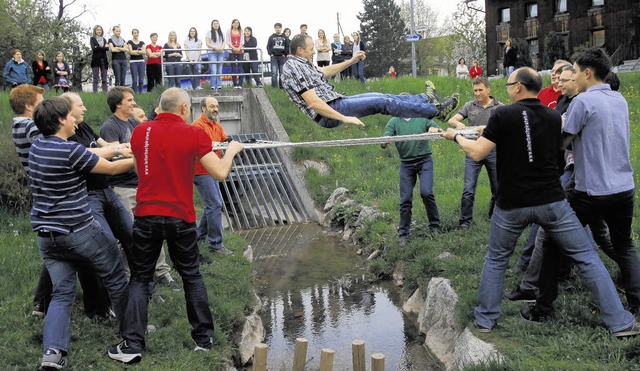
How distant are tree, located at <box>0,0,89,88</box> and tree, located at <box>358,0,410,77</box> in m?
29.0

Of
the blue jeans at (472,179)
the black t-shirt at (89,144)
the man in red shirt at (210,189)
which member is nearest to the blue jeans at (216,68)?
the man in red shirt at (210,189)

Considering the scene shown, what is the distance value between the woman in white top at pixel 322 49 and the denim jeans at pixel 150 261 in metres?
13.2

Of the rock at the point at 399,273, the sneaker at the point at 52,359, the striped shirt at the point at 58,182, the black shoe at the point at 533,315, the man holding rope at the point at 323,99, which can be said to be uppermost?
the man holding rope at the point at 323,99

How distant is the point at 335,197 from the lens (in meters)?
12.9

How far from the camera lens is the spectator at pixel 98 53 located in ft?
52.3

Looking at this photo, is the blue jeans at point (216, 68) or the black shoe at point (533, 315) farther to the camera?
the blue jeans at point (216, 68)

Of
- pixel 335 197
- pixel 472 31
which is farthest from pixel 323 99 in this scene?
pixel 472 31

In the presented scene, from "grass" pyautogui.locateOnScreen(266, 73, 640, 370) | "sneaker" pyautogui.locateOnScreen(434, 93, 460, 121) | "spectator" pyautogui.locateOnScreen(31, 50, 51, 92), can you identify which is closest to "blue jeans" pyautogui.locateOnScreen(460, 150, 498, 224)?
"grass" pyautogui.locateOnScreen(266, 73, 640, 370)

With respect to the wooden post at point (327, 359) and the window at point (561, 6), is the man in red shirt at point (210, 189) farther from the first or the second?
the window at point (561, 6)

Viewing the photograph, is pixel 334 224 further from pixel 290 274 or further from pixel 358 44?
pixel 358 44

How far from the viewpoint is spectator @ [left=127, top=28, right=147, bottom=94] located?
15.9 meters

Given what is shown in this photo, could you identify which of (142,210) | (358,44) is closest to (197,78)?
(358,44)

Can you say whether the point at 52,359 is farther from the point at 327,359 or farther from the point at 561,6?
the point at 561,6

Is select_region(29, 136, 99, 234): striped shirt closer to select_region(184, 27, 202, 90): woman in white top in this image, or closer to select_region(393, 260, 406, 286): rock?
select_region(393, 260, 406, 286): rock
